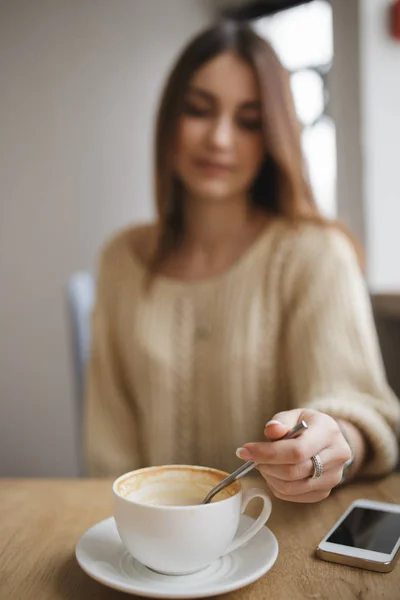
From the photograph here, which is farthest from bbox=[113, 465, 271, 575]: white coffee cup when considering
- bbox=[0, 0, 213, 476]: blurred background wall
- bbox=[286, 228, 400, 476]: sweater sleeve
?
bbox=[0, 0, 213, 476]: blurred background wall

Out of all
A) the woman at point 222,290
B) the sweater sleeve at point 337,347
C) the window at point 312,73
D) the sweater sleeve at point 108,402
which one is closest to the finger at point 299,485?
the sweater sleeve at point 337,347

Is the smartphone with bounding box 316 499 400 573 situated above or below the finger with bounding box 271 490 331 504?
below

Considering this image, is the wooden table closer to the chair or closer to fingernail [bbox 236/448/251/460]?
fingernail [bbox 236/448/251/460]

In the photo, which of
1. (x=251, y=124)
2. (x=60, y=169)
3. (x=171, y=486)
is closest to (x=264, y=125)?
(x=251, y=124)

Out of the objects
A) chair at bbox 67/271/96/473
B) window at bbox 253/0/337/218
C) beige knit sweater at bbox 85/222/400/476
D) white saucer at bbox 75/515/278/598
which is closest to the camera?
white saucer at bbox 75/515/278/598

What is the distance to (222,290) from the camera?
654 millimetres

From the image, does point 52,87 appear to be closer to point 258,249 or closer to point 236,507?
point 258,249

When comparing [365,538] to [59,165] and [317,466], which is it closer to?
[317,466]

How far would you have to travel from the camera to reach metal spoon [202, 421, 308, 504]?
10.7 inches

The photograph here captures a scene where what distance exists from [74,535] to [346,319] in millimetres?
326

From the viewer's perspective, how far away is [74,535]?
1.09ft

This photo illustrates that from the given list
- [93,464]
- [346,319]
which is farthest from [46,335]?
[346,319]

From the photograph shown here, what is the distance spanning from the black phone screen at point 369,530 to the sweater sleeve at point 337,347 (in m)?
0.07

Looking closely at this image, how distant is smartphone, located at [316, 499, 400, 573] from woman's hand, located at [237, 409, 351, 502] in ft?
0.08
